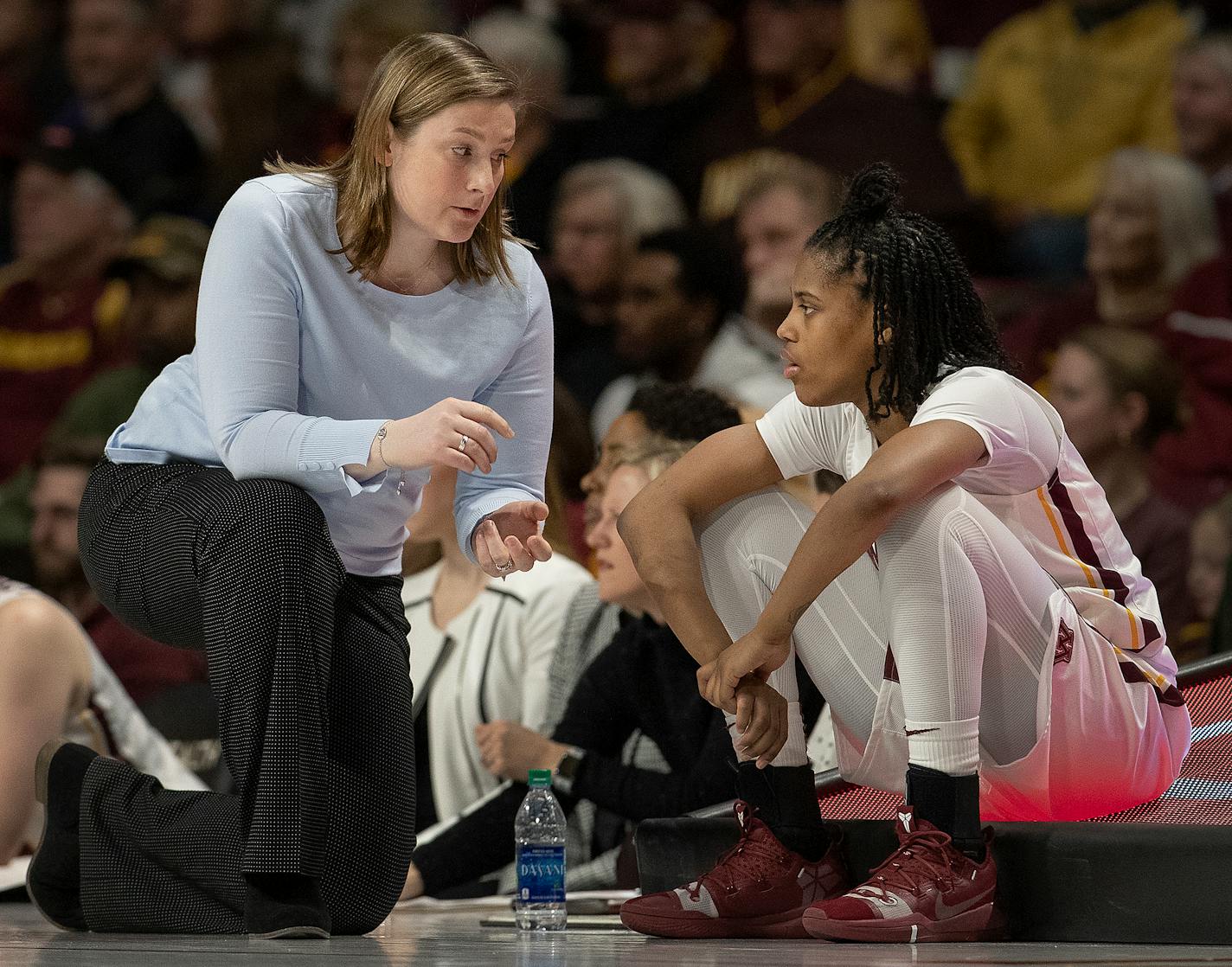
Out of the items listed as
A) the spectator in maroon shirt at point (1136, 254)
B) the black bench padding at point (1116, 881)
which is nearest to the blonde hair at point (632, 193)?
the spectator in maroon shirt at point (1136, 254)

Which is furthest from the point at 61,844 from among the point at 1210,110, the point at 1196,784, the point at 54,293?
the point at 54,293

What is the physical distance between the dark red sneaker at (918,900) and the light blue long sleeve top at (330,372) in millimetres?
600

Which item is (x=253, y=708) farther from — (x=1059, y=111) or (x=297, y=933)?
(x=1059, y=111)

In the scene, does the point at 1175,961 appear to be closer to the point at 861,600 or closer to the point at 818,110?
the point at 861,600

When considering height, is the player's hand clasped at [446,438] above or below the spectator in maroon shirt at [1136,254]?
below

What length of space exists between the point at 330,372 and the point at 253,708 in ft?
1.28

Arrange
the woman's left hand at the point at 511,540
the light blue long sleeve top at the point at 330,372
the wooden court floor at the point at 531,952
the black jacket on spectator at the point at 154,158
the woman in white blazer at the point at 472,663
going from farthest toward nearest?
1. the black jacket on spectator at the point at 154,158
2. the woman in white blazer at the point at 472,663
3. the woman's left hand at the point at 511,540
4. the light blue long sleeve top at the point at 330,372
5. the wooden court floor at the point at 531,952

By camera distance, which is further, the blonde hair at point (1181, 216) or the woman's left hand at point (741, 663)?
the blonde hair at point (1181, 216)

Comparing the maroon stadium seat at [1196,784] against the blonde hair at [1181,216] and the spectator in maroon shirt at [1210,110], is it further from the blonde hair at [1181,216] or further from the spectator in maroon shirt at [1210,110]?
the spectator in maroon shirt at [1210,110]

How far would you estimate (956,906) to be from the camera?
163 centimetres

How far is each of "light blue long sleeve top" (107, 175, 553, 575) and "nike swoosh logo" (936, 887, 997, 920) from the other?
2.17 ft

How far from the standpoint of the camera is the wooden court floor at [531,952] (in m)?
1.41

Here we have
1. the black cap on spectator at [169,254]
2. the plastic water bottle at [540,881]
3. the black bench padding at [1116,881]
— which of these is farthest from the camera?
the black cap on spectator at [169,254]

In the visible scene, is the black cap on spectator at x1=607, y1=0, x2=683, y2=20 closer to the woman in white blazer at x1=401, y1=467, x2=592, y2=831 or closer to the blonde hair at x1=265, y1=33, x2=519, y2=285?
the woman in white blazer at x1=401, y1=467, x2=592, y2=831
